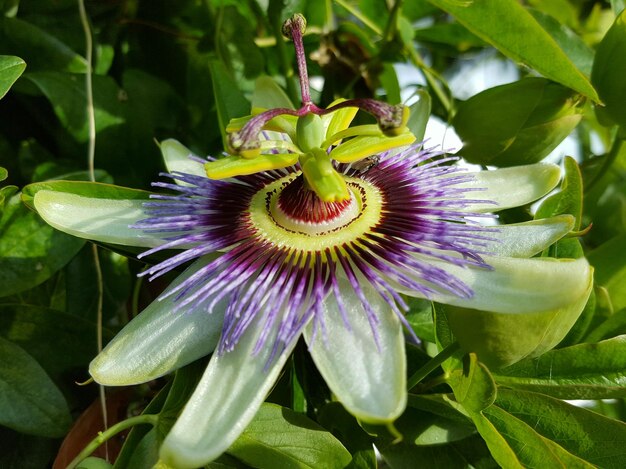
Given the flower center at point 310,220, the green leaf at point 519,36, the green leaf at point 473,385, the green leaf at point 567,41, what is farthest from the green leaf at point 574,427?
the green leaf at point 567,41

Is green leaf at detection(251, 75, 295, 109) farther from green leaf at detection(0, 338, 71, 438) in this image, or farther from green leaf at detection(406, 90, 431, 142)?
green leaf at detection(0, 338, 71, 438)

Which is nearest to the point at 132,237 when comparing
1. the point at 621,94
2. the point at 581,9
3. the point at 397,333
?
the point at 397,333

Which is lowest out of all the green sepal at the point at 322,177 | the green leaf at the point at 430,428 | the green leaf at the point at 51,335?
the green leaf at the point at 51,335

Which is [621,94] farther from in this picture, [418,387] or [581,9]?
[581,9]

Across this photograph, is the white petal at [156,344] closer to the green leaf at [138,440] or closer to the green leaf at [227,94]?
the green leaf at [138,440]

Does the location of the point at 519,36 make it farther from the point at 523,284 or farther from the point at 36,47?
the point at 36,47

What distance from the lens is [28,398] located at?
3.49ft

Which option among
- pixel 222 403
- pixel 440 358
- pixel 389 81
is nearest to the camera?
pixel 222 403

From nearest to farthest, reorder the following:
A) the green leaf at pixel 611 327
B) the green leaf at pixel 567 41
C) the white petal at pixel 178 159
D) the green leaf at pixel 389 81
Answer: the green leaf at pixel 611 327 → the white petal at pixel 178 159 → the green leaf at pixel 567 41 → the green leaf at pixel 389 81

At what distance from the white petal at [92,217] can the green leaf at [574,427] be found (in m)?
0.56

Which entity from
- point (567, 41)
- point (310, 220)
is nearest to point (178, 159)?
point (310, 220)

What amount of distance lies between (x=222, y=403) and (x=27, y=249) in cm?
50

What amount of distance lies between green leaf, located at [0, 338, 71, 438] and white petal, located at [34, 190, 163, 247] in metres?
0.22

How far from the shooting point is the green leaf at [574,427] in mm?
949
